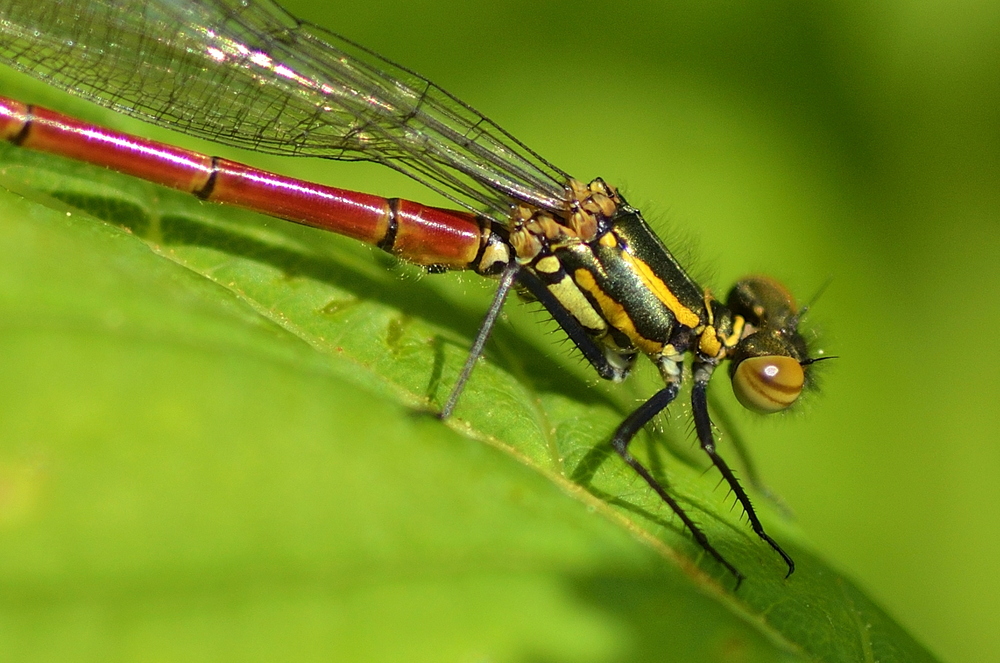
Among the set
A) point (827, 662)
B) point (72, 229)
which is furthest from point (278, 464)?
point (827, 662)

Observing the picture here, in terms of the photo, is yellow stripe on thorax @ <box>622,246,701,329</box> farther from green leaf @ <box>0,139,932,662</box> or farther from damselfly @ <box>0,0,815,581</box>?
green leaf @ <box>0,139,932,662</box>

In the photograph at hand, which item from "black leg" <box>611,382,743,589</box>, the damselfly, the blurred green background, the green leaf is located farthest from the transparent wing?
the green leaf

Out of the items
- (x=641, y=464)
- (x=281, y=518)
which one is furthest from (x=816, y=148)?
(x=281, y=518)

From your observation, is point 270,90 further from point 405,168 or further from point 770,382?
point 770,382

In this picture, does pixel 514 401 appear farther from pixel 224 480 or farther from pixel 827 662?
pixel 224 480

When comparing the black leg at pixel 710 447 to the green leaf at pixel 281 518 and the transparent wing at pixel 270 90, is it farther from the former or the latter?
the transparent wing at pixel 270 90

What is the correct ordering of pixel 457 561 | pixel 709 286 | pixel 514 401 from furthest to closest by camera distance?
1. pixel 709 286
2. pixel 514 401
3. pixel 457 561
